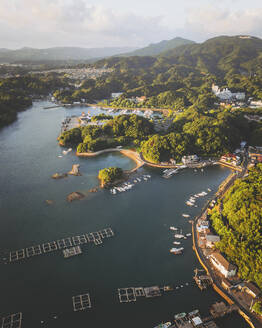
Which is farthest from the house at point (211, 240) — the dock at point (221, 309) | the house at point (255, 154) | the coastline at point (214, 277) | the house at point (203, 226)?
the house at point (255, 154)

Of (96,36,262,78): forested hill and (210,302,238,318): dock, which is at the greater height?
(96,36,262,78): forested hill

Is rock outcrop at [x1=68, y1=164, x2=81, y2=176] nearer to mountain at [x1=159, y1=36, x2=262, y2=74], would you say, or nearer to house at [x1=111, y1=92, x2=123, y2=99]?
house at [x1=111, y1=92, x2=123, y2=99]

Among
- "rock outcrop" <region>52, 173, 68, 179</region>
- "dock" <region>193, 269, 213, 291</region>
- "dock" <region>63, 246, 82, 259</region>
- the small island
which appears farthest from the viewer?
"rock outcrop" <region>52, 173, 68, 179</region>

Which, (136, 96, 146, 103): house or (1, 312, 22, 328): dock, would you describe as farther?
(136, 96, 146, 103): house

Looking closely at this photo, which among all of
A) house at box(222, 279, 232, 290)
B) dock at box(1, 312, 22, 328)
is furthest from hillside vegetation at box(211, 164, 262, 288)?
dock at box(1, 312, 22, 328)

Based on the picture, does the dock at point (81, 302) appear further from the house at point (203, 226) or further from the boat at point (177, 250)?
the house at point (203, 226)

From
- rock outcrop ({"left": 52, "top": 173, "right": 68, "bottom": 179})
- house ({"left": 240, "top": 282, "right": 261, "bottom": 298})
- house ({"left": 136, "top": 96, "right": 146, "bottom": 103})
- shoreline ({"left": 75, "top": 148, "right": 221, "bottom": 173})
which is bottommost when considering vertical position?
house ({"left": 240, "top": 282, "right": 261, "bottom": 298})

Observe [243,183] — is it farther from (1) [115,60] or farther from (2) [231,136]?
(1) [115,60]
